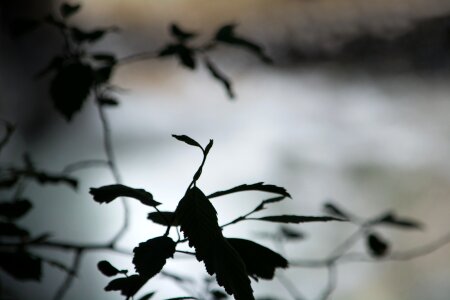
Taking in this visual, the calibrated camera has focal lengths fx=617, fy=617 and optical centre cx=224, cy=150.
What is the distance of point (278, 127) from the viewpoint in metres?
2.43

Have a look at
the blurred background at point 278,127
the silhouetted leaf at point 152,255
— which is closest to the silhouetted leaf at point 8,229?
the silhouetted leaf at point 152,255

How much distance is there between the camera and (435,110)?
2262 mm

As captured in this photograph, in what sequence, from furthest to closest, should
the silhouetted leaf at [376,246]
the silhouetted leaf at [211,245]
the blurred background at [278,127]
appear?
1. the blurred background at [278,127]
2. the silhouetted leaf at [376,246]
3. the silhouetted leaf at [211,245]

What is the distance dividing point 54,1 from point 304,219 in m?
2.36

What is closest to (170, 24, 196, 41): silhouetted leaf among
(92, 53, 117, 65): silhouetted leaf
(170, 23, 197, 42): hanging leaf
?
(170, 23, 197, 42): hanging leaf

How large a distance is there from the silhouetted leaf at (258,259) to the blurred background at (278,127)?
5.54ft

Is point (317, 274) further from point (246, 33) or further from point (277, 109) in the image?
point (246, 33)

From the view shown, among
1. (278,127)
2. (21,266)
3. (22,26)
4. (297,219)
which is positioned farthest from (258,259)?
(278,127)

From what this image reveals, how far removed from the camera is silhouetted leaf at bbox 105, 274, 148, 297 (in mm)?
520

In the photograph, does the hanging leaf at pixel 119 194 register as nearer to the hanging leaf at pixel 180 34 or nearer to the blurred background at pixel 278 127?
the hanging leaf at pixel 180 34

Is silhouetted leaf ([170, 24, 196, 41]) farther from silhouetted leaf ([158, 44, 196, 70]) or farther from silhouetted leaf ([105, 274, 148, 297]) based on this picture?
silhouetted leaf ([105, 274, 148, 297])

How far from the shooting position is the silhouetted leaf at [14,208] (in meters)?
0.84

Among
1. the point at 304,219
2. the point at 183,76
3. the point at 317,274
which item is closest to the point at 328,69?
the point at 183,76

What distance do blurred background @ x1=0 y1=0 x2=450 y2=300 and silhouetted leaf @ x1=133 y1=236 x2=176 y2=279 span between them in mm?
1747
